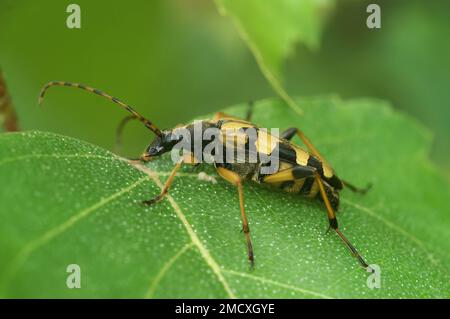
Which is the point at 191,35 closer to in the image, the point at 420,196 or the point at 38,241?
the point at 420,196

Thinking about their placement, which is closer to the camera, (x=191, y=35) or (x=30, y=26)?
(x=30, y=26)

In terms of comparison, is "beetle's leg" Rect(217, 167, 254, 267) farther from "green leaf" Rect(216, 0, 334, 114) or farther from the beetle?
"green leaf" Rect(216, 0, 334, 114)

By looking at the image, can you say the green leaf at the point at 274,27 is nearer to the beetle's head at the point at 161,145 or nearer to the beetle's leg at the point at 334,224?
the beetle's leg at the point at 334,224

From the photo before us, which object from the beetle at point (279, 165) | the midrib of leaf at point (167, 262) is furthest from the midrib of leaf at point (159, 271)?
the beetle at point (279, 165)

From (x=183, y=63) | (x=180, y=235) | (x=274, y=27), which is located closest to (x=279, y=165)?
(x=274, y=27)

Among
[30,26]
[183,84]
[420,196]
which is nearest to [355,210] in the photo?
[420,196]
